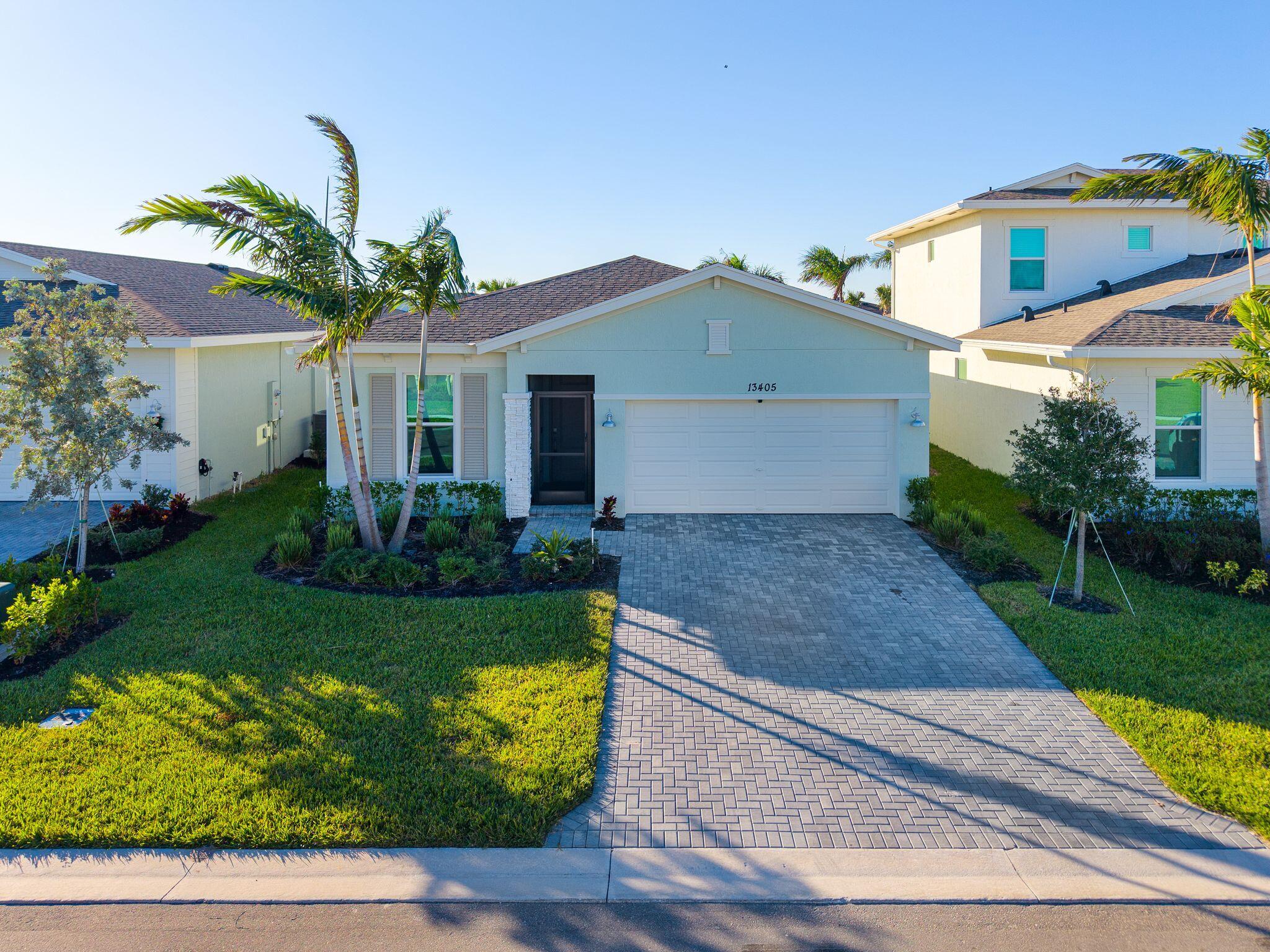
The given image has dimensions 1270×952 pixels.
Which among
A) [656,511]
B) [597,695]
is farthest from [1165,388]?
[597,695]

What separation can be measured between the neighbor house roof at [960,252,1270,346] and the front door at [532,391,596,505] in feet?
26.0

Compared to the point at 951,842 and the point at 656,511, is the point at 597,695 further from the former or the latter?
the point at 656,511

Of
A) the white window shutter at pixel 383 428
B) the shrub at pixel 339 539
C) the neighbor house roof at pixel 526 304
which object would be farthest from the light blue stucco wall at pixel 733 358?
the shrub at pixel 339 539

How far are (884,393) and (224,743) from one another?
11.4 meters

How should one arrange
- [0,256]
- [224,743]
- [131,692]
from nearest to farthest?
1. [224,743]
2. [131,692]
3. [0,256]

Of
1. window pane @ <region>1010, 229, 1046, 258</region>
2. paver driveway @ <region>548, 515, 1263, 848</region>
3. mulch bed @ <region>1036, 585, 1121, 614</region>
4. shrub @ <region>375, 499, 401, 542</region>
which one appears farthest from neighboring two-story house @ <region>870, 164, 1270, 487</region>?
shrub @ <region>375, 499, 401, 542</region>

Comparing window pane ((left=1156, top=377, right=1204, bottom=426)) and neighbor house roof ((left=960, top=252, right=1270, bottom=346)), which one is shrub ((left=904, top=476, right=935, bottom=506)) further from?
window pane ((left=1156, top=377, right=1204, bottom=426))

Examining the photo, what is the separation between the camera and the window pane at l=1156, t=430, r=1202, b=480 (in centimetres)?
1570

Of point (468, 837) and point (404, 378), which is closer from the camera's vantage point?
point (468, 837)

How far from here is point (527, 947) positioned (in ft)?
17.4

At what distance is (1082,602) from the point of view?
1119 cm

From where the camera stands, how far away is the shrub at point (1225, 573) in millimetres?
11609

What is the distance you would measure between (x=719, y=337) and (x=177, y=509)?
9131mm

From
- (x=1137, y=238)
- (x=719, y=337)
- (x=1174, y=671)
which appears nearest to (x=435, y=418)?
(x=719, y=337)
